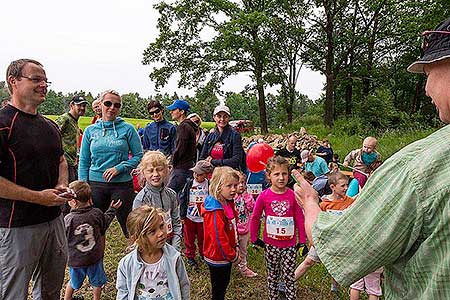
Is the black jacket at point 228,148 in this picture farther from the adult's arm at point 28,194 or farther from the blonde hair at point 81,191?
the adult's arm at point 28,194

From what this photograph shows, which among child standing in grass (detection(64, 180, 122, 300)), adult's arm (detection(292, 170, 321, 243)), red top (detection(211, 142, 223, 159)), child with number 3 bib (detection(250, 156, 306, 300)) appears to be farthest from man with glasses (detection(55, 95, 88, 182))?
adult's arm (detection(292, 170, 321, 243))

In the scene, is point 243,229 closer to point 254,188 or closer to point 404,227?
point 254,188

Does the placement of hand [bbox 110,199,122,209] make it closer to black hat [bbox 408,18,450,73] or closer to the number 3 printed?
the number 3 printed

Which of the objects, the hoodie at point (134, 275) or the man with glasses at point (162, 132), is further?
the man with glasses at point (162, 132)

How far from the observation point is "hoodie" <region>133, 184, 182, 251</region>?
12.8ft

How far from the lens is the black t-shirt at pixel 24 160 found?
8.98 ft

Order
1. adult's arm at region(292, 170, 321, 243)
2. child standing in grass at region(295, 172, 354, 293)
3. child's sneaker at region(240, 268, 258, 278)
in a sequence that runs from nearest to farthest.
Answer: adult's arm at region(292, 170, 321, 243)
child standing in grass at region(295, 172, 354, 293)
child's sneaker at region(240, 268, 258, 278)

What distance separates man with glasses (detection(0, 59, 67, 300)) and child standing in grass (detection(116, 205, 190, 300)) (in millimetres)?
652

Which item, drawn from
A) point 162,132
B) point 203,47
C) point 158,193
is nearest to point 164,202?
point 158,193

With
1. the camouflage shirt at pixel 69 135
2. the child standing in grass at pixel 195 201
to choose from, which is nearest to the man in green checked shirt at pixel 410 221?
the child standing in grass at pixel 195 201

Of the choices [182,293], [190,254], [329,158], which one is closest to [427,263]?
[182,293]

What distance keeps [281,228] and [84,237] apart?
1.97 metres

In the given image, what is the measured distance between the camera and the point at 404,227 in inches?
43.4

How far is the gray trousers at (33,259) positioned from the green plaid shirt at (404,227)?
238cm
